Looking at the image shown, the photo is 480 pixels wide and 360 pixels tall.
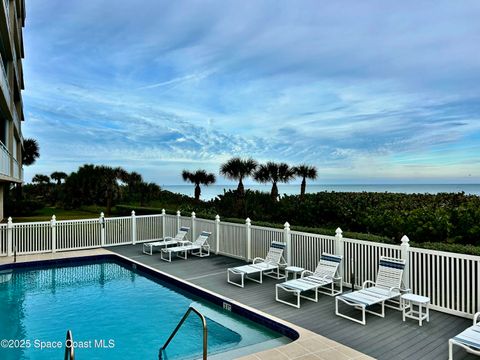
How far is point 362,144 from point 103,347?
20.2 m

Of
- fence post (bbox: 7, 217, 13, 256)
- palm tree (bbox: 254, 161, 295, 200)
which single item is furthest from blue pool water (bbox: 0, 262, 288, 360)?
palm tree (bbox: 254, 161, 295, 200)

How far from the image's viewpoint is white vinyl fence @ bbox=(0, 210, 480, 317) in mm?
5812

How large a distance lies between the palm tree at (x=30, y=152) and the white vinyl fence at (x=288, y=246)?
1208 inches

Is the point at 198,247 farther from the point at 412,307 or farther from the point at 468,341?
the point at 468,341

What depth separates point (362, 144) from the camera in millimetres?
21984

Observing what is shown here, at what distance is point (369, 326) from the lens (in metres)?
5.35

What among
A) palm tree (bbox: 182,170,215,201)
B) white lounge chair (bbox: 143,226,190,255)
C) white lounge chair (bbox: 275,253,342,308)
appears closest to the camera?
white lounge chair (bbox: 275,253,342,308)

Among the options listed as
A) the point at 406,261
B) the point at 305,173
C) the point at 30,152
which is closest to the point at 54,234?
the point at 406,261

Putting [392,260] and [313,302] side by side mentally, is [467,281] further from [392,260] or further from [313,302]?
[313,302]

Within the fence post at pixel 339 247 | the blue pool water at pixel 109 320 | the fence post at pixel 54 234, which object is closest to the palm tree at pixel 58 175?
the fence post at pixel 54 234

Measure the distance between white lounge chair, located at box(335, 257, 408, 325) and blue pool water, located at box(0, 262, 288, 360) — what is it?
1.36m

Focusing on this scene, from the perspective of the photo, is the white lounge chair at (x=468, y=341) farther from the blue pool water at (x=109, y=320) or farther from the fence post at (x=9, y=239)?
the fence post at (x=9, y=239)

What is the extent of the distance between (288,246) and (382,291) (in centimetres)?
297

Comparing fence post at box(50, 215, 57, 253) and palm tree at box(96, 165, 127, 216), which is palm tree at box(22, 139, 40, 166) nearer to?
palm tree at box(96, 165, 127, 216)
